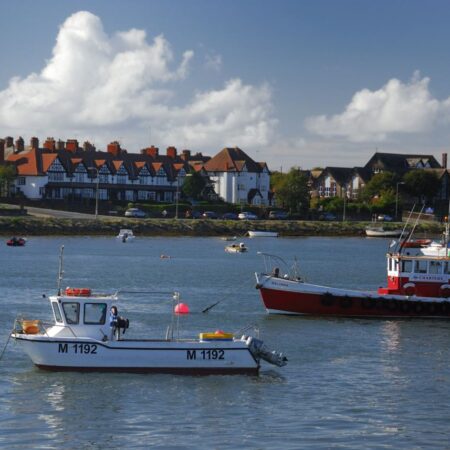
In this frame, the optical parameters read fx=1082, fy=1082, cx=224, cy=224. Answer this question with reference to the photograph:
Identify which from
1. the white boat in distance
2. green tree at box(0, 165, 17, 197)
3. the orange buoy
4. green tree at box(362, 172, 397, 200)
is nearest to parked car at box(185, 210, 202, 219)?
the white boat in distance

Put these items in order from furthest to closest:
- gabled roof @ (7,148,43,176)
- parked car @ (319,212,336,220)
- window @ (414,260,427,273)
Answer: parked car @ (319,212,336,220)
gabled roof @ (7,148,43,176)
window @ (414,260,427,273)

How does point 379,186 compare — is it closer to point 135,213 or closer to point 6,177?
point 135,213

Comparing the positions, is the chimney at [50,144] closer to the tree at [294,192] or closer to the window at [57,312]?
the tree at [294,192]

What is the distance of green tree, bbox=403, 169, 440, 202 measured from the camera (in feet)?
643

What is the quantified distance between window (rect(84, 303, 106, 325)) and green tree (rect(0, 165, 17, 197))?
122m

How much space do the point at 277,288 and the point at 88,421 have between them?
2457 cm

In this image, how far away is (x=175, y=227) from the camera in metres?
152

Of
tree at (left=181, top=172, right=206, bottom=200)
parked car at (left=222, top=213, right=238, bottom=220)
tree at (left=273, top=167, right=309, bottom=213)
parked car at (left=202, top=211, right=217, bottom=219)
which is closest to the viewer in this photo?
parked car at (left=202, top=211, right=217, bottom=219)

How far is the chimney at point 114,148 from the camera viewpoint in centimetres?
18152

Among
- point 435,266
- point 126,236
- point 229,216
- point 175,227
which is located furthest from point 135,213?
point 435,266

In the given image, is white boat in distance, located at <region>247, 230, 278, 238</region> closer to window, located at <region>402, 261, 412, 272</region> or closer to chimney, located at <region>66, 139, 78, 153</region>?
chimney, located at <region>66, 139, 78, 153</region>

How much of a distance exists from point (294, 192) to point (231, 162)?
1544 centimetres

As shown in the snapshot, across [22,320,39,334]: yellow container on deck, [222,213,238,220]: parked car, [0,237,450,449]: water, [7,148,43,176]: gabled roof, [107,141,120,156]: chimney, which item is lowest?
[0,237,450,449]: water

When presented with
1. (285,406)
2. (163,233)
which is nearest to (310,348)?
(285,406)
